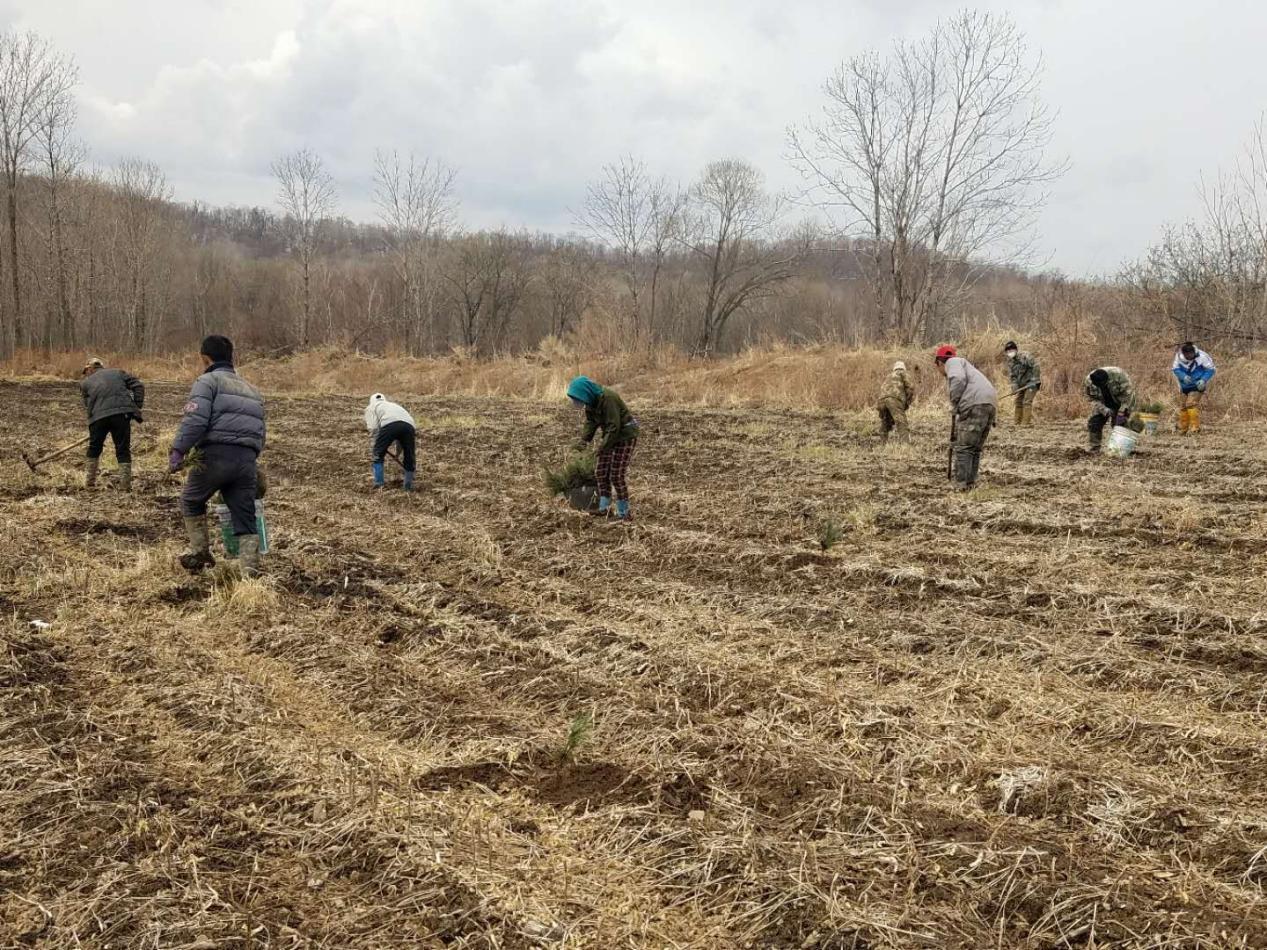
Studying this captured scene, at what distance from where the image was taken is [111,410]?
948 cm

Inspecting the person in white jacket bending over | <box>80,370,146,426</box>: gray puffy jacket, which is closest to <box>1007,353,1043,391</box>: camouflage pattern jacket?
the person in white jacket bending over

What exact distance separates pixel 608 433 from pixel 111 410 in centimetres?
584

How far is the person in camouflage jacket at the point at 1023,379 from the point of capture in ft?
51.9

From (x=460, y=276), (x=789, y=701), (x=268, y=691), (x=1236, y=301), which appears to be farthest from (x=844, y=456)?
(x=460, y=276)

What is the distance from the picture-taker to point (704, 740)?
3762mm

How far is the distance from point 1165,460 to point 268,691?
11733 mm

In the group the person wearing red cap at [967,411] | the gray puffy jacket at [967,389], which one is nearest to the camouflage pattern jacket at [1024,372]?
the person wearing red cap at [967,411]

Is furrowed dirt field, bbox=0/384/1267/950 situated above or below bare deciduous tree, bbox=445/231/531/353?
below

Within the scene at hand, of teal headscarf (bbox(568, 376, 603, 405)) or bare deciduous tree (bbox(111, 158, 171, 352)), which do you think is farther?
bare deciduous tree (bbox(111, 158, 171, 352))

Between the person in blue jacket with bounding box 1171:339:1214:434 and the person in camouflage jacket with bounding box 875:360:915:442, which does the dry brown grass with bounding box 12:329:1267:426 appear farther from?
the person in blue jacket with bounding box 1171:339:1214:434

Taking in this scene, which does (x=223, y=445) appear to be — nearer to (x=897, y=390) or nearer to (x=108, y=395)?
(x=108, y=395)

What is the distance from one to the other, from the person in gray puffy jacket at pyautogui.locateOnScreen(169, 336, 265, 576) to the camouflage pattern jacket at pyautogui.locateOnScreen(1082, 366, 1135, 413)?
35.2 feet

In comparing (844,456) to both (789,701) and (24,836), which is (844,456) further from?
(24,836)

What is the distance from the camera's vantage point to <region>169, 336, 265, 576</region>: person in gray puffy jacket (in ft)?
19.9
